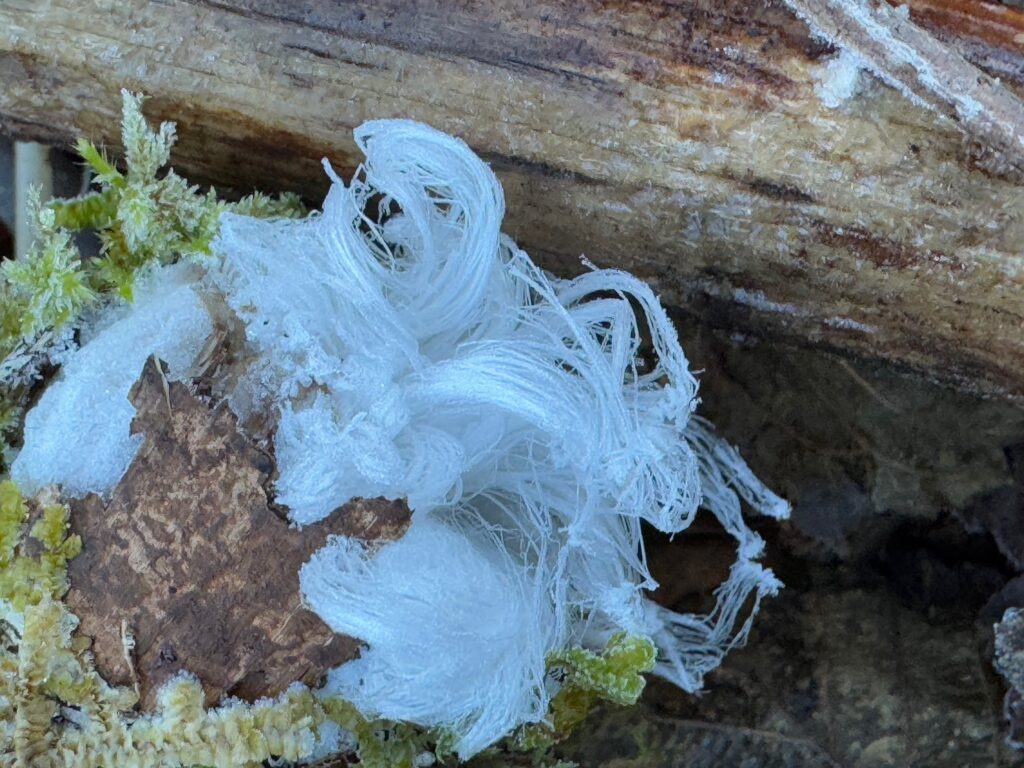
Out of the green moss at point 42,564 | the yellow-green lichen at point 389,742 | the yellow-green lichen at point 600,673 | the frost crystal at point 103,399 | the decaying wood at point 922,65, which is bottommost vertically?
the yellow-green lichen at point 389,742

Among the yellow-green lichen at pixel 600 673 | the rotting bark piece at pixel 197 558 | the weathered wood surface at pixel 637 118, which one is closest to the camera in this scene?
the rotting bark piece at pixel 197 558

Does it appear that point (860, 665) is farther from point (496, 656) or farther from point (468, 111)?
point (468, 111)

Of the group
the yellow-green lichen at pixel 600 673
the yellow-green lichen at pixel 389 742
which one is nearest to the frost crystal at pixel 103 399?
the yellow-green lichen at pixel 389 742

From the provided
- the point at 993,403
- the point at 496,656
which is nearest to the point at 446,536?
the point at 496,656

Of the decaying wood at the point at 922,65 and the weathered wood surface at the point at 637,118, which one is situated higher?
the decaying wood at the point at 922,65

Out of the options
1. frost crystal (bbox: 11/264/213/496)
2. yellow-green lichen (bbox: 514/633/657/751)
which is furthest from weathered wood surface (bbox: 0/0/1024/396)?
yellow-green lichen (bbox: 514/633/657/751)

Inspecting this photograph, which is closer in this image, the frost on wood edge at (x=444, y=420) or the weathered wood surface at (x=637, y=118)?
the frost on wood edge at (x=444, y=420)

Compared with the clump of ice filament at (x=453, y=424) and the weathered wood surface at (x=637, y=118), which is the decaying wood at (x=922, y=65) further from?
the clump of ice filament at (x=453, y=424)
